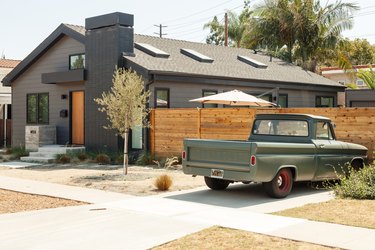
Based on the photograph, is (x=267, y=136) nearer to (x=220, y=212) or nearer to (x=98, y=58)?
(x=220, y=212)

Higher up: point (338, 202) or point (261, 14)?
point (261, 14)

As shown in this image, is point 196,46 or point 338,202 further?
point 196,46

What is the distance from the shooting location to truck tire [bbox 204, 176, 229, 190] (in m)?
12.1

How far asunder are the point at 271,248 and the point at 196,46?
2034 cm

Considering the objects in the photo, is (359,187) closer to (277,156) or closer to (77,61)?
(277,156)

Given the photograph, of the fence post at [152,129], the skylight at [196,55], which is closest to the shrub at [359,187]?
the fence post at [152,129]

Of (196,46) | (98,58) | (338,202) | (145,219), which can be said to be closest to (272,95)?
(196,46)

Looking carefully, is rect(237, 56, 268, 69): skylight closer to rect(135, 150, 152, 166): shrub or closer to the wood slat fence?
the wood slat fence

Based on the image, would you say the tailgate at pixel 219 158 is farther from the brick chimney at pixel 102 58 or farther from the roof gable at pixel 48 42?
the roof gable at pixel 48 42

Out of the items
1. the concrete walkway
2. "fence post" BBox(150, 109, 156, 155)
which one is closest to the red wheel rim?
the concrete walkway

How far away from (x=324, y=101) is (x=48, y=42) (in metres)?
14.3

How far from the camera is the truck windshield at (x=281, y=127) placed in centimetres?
1199

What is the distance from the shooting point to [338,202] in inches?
397

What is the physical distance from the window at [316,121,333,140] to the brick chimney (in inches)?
384
